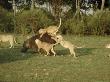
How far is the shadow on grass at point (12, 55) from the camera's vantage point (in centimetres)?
1370

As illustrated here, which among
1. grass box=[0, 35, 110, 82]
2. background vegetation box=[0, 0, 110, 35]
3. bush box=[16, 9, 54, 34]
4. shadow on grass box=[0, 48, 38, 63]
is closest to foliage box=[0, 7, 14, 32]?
background vegetation box=[0, 0, 110, 35]

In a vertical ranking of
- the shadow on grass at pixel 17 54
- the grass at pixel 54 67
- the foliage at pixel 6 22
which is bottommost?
the foliage at pixel 6 22

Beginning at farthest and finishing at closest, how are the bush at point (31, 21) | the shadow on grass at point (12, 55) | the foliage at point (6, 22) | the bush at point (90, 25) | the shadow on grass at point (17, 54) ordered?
1. the foliage at point (6, 22)
2. the bush at point (31, 21)
3. the bush at point (90, 25)
4. the shadow on grass at point (17, 54)
5. the shadow on grass at point (12, 55)

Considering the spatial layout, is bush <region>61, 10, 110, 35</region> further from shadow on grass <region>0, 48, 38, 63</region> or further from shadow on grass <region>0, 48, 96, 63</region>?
shadow on grass <region>0, 48, 38, 63</region>

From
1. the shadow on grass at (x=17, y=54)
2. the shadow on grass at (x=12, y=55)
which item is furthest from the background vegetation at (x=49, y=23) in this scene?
the shadow on grass at (x=12, y=55)

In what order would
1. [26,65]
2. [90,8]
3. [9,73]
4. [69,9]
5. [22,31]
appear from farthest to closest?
1. [90,8]
2. [69,9]
3. [22,31]
4. [26,65]
5. [9,73]

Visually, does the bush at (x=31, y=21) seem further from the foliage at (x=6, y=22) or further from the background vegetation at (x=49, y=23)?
the foliage at (x=6, y=22)

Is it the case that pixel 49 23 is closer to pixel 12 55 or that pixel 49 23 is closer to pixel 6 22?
pixel 6 22

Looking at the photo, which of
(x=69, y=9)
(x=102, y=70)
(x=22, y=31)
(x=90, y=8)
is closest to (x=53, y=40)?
(x=102, y=70)

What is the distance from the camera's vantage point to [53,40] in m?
14.9

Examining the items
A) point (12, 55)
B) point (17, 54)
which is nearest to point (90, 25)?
point (17, 54)

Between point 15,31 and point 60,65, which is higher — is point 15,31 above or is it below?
below

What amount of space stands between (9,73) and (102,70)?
8.21 ft

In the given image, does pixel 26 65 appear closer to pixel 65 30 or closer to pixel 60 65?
pixel 60 65
